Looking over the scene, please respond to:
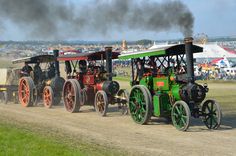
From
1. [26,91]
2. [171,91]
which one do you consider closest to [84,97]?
[26,91]

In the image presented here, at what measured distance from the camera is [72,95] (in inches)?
573

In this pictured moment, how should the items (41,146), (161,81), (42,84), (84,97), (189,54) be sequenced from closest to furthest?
1. (41,146)
2. (189,54)
3. (161,81)
4. (84,97)
5. (42,84)

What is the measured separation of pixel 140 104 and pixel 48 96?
219 inches

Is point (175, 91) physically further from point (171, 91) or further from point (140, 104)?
point (140, 104)

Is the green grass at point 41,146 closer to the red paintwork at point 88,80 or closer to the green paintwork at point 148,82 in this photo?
the green paintwork at point 148,82

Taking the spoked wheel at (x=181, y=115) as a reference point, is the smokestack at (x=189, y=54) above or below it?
above

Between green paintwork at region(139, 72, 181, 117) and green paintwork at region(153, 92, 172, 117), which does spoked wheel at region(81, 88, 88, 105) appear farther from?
green paintwork at region(153, 92, 172, 117)

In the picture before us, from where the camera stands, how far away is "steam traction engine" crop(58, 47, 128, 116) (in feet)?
44.5

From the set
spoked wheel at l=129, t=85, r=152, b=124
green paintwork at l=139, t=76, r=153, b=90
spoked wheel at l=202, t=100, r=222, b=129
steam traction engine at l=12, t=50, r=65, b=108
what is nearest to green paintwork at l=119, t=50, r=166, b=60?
green paintwork at l=139, t=76, r=153, b=90

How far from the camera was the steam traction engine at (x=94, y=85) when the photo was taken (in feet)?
44.5

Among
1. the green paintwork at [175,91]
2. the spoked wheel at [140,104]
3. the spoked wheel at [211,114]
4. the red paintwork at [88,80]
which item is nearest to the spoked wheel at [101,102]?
the red paintwork at [88,80]

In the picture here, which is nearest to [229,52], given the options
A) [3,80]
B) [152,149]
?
[3,80]

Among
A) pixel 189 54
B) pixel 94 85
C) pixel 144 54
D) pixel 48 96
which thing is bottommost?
Answer: pixel 48 96

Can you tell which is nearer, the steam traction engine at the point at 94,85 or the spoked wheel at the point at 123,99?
A: the spoked wheel at the point at 123,99
